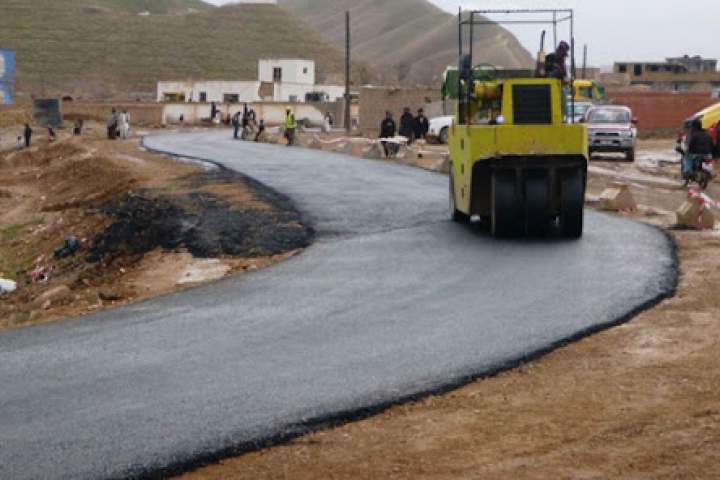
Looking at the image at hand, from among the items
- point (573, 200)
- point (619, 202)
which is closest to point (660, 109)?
point (619, 202)

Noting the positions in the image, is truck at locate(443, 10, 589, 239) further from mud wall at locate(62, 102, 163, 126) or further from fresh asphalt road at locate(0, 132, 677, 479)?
mud wall at locate(62, 102, 163, 126)

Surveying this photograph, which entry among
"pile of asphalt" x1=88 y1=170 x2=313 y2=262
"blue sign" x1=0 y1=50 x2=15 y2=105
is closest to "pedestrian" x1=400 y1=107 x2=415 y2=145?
"pile of asphalt" x1=88 y1=170 x2=313 y2=262

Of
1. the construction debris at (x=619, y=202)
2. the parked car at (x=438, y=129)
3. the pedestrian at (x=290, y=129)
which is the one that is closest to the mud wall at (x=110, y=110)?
the parked car at (x=438, y=129)

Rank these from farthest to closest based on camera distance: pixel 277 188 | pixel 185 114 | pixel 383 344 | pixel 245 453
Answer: pixel 185 114
pixel 277 188
pixel 383 344
pixel 245 453

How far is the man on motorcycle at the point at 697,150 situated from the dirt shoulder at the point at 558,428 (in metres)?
20.2

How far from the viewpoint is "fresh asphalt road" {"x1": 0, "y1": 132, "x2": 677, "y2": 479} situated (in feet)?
24.7

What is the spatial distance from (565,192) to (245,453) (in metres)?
10.8

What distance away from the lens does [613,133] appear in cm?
4159

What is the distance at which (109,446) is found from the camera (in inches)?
283

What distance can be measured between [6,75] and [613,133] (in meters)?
74.2

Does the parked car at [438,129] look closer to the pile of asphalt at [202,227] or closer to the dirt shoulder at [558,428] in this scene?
the pile of asphalt at [202,227]

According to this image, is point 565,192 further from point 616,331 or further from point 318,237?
point 616,331

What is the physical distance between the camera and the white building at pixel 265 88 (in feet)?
378

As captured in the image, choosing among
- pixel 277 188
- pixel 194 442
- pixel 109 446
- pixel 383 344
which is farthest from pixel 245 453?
pixel 277 188
